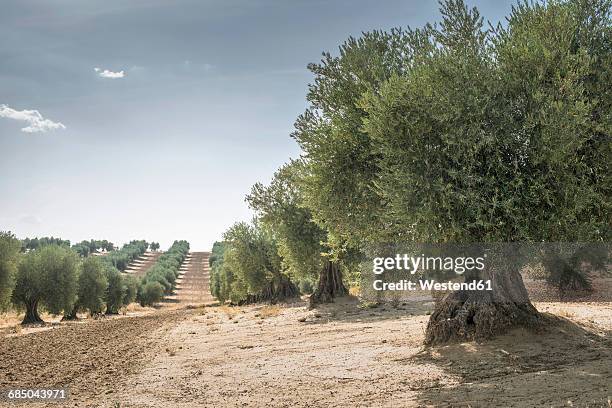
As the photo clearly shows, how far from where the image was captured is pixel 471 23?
1925cm

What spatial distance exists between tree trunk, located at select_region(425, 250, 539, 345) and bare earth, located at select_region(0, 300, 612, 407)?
0.62 meters

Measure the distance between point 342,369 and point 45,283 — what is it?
60.5m

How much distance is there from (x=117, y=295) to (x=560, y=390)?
314ft

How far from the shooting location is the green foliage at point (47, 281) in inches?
2527

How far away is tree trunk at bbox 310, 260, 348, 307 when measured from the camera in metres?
44.7

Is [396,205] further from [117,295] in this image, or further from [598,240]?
[117,295]

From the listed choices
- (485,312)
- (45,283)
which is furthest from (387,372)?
(45,283)

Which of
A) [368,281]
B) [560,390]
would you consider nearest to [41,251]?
[368,281]

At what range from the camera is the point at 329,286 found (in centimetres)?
4541

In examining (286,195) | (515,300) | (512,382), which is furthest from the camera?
(286,195)

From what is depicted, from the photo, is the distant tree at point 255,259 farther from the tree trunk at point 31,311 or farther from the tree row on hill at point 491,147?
the tree row on hill at point 491,147

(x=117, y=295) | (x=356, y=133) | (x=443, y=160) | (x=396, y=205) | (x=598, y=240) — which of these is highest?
(x=356, y=133)

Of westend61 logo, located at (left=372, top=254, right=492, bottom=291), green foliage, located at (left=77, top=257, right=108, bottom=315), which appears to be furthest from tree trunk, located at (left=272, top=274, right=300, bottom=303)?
westend61 logo, located at (left=372, top=254, right=492, bottom=291)

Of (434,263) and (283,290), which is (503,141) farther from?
(283,290)
